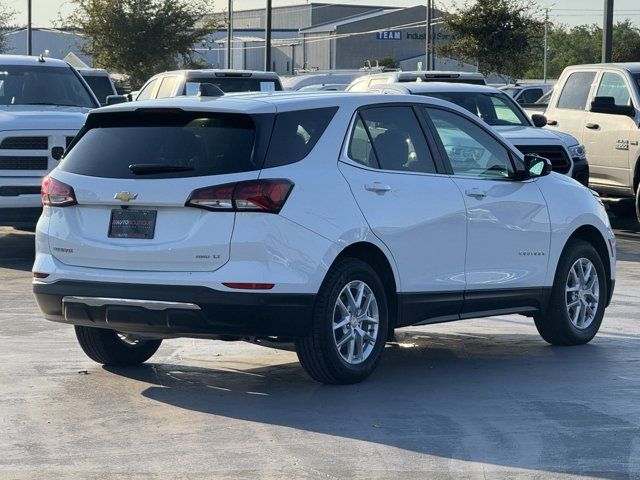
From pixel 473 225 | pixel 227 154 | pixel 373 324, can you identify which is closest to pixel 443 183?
pixel 473 225

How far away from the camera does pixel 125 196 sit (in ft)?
26.6

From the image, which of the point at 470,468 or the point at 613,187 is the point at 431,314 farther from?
the point at 613,187

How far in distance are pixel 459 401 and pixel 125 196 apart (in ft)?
7.27

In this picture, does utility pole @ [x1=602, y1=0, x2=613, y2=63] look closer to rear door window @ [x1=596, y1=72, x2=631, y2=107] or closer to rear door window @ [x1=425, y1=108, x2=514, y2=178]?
rear door window @ [x1=596, y1=72, x2=631, y2=107]

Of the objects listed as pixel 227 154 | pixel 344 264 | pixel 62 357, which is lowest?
pixel 62 357

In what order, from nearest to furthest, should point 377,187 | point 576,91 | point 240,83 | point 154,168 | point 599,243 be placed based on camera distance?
1. point 154,168
2. point 377,187
3. point 599,243
4. point 576,91
5. point 240,83

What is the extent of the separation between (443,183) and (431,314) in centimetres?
84

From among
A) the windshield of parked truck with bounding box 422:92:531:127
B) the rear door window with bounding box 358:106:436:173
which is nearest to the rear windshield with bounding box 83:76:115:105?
the windshield of parked truck with bounding box 422:92:531:127

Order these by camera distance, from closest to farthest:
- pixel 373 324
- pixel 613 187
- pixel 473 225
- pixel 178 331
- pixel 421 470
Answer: pixel 421 470, pixel 178 331, pixel 373 324, pixel 473 225, pixel 613 187

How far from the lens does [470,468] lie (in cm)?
656

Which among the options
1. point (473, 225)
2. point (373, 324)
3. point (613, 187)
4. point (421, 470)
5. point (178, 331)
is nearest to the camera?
point (421, 470)

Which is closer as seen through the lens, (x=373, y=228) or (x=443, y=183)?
(x=373, y=228)

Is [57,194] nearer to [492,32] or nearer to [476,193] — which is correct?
Answer: [476,193]

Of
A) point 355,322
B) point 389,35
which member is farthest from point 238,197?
point 389,35
